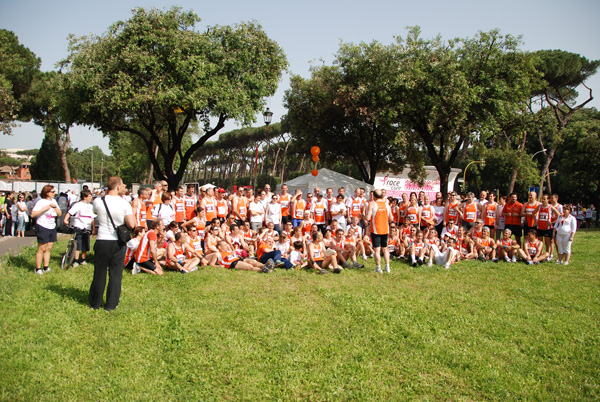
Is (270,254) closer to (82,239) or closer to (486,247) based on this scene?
(82,239)

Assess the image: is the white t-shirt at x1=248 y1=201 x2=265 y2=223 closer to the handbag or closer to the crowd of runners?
the crowd of runners

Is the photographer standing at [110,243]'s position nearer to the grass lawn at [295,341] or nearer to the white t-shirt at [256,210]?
the grass lawn at [295,341]

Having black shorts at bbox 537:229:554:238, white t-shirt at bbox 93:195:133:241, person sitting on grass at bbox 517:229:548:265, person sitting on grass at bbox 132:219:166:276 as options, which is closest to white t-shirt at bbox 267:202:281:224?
person sitting on grass at bbox 132:219:166:276

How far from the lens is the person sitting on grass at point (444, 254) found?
9.84 meters

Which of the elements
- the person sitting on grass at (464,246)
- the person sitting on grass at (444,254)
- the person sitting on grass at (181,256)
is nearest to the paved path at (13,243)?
the person sitting on grass at (181,256)

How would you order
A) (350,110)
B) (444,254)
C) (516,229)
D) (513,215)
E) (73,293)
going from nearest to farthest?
(73,293)
(444,254)
(513,215)
(516,229)
(350,110)

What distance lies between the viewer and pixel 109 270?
586cm

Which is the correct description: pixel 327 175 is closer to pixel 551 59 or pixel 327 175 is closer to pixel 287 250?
pixel 287 250

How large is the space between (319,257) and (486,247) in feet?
16.0

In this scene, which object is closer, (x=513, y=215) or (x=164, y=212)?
(x=164, y=212)

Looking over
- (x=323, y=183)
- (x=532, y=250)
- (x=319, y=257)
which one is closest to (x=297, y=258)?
(x=319, y=257)

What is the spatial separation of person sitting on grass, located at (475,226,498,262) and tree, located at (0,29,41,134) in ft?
84.0

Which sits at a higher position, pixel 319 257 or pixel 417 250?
pixel 417 250

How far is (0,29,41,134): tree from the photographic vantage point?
77.4 feet
